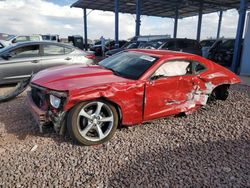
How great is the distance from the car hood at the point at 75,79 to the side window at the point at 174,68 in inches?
28.9

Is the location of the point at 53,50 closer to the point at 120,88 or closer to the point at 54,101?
the point at 54,101

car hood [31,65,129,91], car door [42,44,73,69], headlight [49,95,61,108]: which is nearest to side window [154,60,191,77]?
car hood [31,65,129,91]

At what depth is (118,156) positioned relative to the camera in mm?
3158

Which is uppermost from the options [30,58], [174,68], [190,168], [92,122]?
[174,68]

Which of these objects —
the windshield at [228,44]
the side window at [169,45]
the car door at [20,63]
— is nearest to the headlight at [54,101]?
the car door at [20,63]

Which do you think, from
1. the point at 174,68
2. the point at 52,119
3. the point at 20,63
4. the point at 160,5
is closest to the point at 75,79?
the point at 52,119

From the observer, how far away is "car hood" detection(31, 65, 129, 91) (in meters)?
3.30

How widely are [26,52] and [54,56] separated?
79 cm

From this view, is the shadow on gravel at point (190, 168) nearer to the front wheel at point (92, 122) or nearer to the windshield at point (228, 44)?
the front wheel at point (92, 122)

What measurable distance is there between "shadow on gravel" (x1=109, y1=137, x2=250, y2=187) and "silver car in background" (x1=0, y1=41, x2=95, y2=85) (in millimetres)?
4506

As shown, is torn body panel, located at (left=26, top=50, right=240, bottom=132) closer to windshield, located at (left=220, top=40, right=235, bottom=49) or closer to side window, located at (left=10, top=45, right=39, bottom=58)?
side window, located at (left=10, top=45, right=39, bottom=58)

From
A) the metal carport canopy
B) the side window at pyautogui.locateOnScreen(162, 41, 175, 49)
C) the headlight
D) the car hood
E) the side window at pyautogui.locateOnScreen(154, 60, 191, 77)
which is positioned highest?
the metal carport canopy

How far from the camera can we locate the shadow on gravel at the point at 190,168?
8.70ft

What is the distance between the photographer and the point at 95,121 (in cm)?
339
